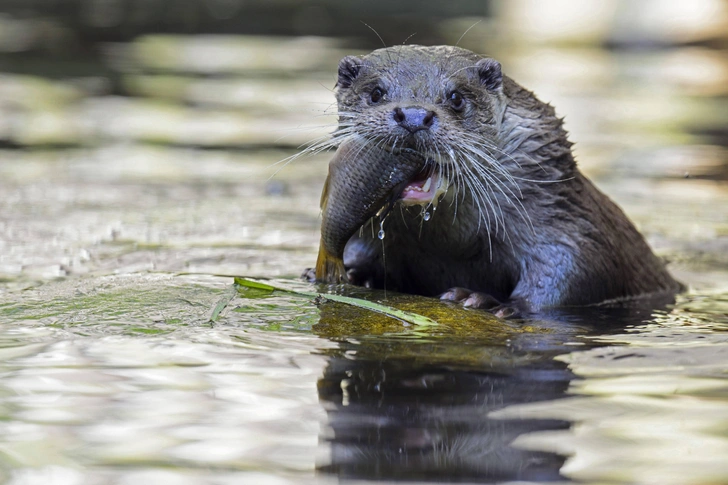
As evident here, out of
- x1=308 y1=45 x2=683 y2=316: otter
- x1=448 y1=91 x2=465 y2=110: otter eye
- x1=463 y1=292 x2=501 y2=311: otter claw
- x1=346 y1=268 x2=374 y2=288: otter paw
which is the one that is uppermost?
x1=448 y1=91 x2=465 y2=110: otter eye

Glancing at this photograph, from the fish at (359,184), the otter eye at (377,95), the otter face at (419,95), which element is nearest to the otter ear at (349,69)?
the otter face at (419,95)

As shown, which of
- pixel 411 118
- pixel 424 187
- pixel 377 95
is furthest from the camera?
pixel 377 95

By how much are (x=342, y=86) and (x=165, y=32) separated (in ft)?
43.5

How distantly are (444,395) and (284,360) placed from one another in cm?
59

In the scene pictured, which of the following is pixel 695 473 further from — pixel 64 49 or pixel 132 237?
pixel 64 49

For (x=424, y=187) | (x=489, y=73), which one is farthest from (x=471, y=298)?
(x=489, y=73)

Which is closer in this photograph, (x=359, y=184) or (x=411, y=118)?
(x=411, y=118)

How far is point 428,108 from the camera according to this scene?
14.3 ft

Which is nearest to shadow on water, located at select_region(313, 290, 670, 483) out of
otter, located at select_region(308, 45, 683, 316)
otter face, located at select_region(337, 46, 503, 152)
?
otter, located at select_region(308, 45, 683, 316)

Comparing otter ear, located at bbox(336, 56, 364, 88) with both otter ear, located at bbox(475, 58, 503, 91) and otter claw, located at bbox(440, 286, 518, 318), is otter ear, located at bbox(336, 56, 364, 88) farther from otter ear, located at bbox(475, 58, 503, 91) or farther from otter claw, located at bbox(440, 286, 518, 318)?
otter claw, located at bbox(440, 286, 518, 318)

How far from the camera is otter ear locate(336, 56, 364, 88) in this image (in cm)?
484

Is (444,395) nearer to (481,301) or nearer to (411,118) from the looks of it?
(411,118)

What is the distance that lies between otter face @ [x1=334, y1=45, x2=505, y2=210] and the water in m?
0.53

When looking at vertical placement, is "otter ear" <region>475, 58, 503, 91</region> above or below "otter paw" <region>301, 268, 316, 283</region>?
above
